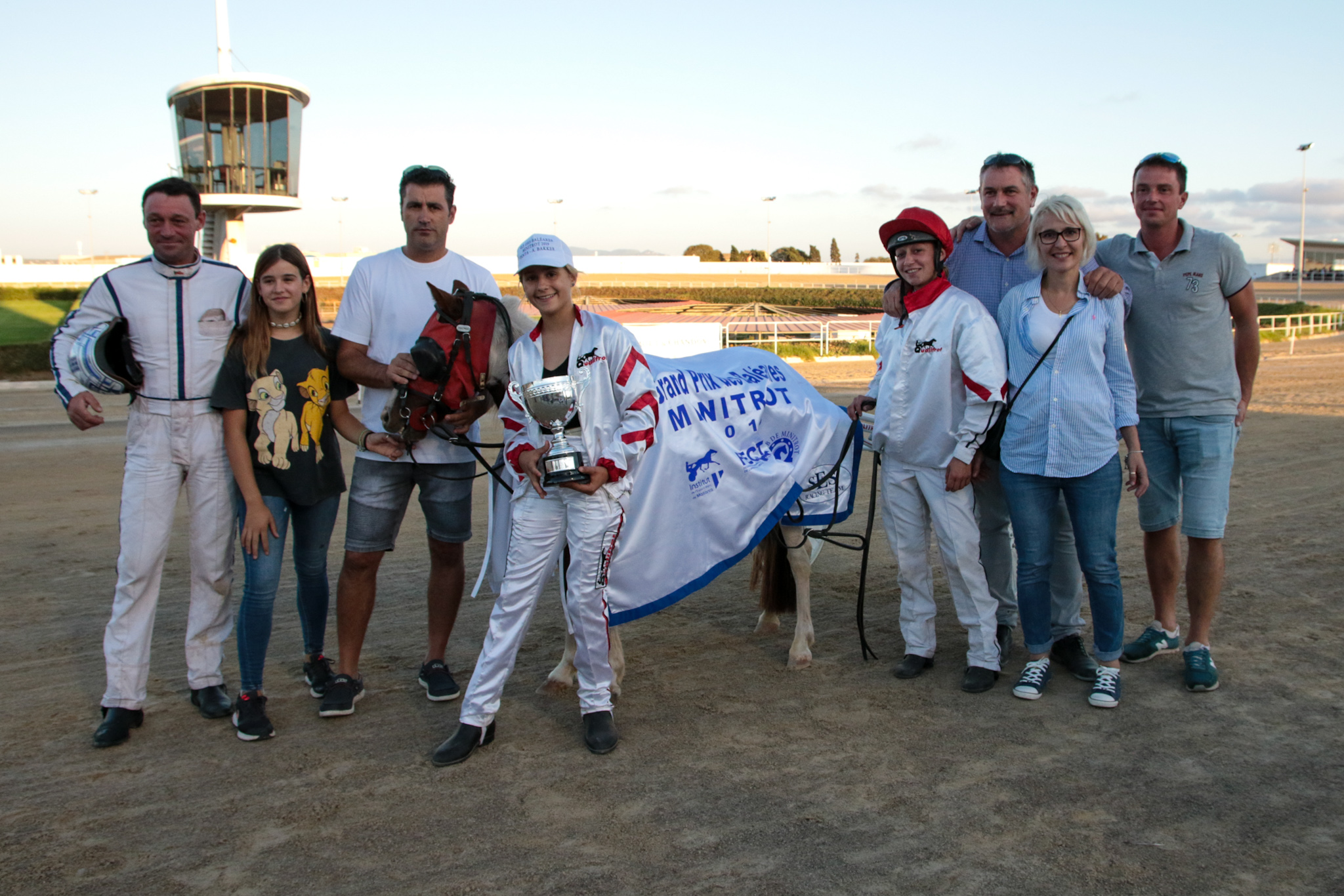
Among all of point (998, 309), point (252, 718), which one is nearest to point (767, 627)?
point (998, 309)

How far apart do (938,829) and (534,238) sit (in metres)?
2.37

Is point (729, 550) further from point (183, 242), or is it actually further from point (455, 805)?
A: point (183, 242)

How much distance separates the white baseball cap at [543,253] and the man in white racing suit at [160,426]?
135 cm

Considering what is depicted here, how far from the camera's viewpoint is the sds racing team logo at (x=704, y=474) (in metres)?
4.15

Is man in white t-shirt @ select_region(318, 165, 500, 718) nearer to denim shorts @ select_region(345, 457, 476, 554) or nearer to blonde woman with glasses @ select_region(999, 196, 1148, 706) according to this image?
denim shorts @ select_region(345, 457, 476, 554)

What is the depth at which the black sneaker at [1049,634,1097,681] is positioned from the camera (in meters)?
4.14

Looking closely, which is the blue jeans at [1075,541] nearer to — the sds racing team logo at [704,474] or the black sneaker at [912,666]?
the black sneaker at [912,666]

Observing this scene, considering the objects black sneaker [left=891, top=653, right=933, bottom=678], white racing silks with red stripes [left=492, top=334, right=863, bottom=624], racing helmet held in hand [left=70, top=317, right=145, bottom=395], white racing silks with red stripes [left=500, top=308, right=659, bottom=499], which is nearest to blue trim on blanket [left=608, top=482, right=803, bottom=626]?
white racing silks with red stripes [left=492, top=334, right=863, bottom=624]

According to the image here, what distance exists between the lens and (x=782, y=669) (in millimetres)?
4379

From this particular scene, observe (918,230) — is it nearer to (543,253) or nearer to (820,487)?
(820,487)

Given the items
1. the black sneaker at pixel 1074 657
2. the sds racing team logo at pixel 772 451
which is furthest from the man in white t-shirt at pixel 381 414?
the black sneaker at pixel 1074 657

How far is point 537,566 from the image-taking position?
3.47 meters

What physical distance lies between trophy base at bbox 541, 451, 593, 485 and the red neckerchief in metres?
1.80

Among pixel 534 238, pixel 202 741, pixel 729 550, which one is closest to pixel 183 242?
pixel 534 238
